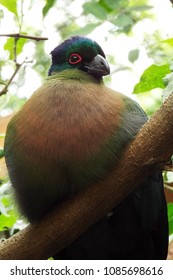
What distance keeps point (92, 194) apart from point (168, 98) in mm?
390

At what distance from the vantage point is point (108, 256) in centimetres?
222

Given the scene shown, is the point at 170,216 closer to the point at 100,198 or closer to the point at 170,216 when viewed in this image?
the point at 170,216

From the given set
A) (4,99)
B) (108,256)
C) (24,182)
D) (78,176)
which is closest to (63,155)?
(78,176)

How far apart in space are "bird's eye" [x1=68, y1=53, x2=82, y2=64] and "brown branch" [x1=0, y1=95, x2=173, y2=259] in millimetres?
537

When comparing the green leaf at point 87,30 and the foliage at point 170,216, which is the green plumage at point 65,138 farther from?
the foliage at point 170,216

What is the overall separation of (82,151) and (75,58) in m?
0.51

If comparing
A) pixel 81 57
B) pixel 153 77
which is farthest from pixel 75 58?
pixel 153 77

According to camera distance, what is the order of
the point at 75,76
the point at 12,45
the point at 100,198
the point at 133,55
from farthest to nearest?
the point at 12,45, the point at 133,55, the point at 75,76, the point at 100,198

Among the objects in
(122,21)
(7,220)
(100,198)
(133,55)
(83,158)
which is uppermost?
(122,21)

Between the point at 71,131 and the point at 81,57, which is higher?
the point at 81,57

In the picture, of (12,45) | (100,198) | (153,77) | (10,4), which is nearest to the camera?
(100,198)

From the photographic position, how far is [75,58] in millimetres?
2229

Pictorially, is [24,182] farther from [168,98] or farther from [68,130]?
[168,98]

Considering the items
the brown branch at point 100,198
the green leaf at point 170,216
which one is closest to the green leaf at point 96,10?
the brown branch at point 100,198
